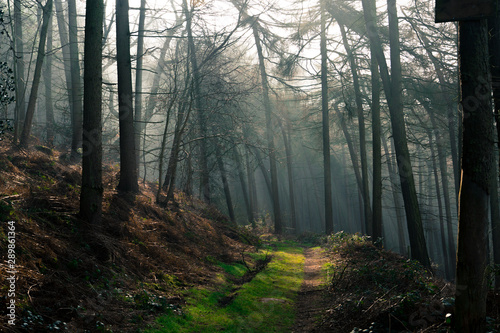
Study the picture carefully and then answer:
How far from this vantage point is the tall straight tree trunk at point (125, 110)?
10820 mm

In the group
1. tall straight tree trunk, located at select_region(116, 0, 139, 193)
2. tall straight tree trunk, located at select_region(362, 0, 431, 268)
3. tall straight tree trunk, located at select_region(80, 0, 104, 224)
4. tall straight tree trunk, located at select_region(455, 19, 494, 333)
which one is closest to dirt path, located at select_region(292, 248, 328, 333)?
tall straight tree trunk, located at select_region(455, 19, 494, 333)

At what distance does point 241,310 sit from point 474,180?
4644 mm

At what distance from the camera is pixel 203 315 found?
6.23 meters

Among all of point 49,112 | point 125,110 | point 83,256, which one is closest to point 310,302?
point 83,256

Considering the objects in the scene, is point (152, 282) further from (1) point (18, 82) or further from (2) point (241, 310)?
(1) point (18, 82)

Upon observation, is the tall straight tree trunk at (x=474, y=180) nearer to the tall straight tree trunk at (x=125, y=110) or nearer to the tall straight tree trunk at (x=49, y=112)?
the tall straight tree trunk at (x=125, y=110)

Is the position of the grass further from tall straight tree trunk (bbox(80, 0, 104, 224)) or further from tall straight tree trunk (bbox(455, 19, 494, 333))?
tall straight tree trunk (bbox(455, 19, 494, 333))

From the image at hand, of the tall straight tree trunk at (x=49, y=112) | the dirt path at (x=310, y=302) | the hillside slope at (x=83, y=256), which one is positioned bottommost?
the dirt path at (x=310, y=302)

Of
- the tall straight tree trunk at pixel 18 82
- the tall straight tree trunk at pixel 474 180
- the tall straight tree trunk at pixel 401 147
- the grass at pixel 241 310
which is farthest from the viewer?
the tall straight tree trunk at pixel 401 147

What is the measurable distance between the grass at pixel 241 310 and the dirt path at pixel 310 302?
0.50 feet

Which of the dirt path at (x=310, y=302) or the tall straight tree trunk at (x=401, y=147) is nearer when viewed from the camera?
the dirt path at (x=310, y=302)

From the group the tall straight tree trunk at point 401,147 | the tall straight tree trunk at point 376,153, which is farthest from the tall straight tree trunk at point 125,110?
the tall straight tree trunk at point 376,153

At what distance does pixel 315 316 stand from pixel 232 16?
31.3ft

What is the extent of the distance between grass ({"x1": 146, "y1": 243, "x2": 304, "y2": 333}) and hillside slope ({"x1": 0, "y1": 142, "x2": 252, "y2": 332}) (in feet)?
1.20
